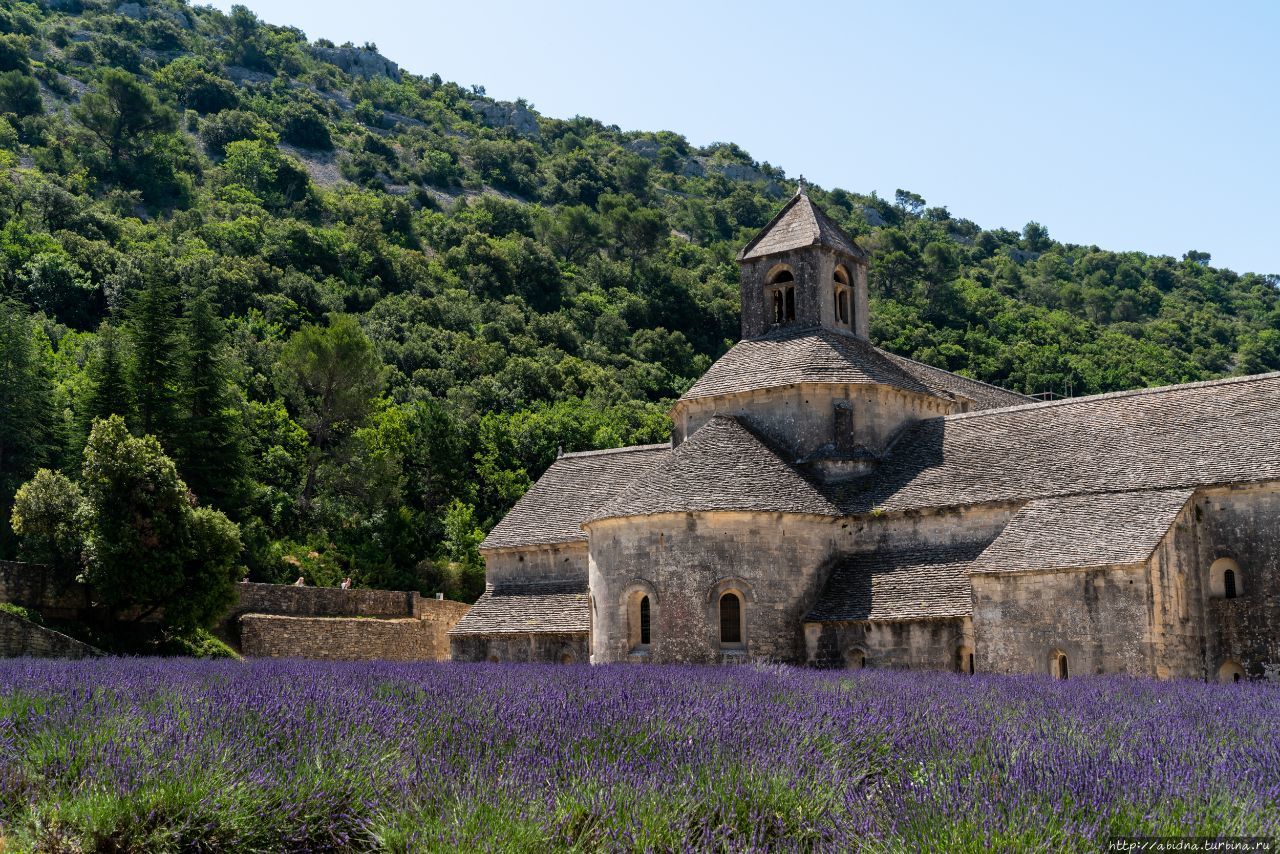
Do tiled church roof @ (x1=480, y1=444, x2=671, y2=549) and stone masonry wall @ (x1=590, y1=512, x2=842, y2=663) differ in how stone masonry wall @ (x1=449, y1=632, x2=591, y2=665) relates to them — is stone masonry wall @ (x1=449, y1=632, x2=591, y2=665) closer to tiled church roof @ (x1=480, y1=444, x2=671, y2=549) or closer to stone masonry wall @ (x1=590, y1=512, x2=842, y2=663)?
tiled church roof @ (x1=480, y1=444, x2=671, y2=549)

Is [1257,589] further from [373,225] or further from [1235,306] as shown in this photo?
[1235,306]

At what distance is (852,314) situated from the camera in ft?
119

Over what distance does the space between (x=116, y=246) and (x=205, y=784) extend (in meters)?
70.7

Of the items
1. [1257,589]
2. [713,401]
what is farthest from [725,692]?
[713,401]

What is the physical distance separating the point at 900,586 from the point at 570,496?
11.8 m

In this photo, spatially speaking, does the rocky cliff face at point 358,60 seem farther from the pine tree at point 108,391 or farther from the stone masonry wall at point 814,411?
the stone masonry wall at point 814,411

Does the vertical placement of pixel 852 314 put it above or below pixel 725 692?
above

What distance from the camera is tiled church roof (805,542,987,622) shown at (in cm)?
2734

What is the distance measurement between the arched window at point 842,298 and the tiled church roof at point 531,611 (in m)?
10.6

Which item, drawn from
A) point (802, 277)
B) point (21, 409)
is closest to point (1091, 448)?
point (802, 277)

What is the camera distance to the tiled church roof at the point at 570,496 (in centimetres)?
3566

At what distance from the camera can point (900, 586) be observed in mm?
28422

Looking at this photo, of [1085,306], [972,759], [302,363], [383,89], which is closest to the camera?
[972,759]

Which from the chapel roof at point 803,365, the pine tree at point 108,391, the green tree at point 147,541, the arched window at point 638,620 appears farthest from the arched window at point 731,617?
the pine tree at point 108,391
